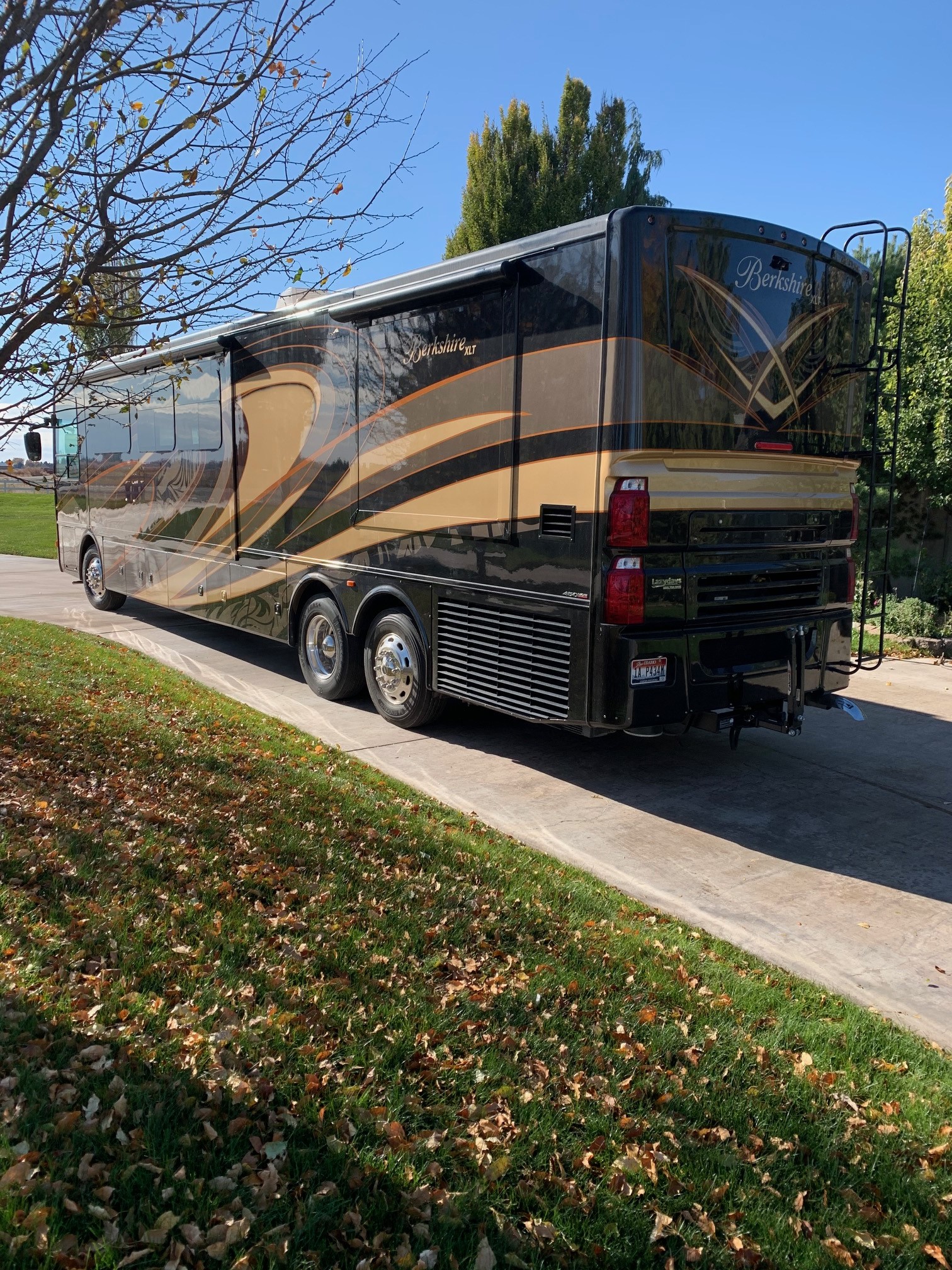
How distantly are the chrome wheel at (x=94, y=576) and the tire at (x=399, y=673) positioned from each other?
693 cm

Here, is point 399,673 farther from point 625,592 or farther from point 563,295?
point 563,295

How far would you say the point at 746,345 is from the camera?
578cm

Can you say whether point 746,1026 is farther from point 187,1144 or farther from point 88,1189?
point 88,1189

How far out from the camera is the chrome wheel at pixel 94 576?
13422mm

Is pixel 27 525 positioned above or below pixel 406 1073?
above

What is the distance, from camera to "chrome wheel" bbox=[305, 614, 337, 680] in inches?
332

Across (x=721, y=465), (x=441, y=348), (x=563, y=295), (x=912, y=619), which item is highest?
(x=563, y=295)

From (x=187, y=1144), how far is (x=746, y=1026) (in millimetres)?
2036

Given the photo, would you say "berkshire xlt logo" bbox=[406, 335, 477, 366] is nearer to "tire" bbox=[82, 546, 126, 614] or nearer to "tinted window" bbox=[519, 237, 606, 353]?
"tinted window" bbox=[519, 237, 606, 353]

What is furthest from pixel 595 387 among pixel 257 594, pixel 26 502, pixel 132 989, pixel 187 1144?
pixel 26 502

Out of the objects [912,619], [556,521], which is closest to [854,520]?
[556,521]

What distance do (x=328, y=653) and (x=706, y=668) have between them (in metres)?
3.78

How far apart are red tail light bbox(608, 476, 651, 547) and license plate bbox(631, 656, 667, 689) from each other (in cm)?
68

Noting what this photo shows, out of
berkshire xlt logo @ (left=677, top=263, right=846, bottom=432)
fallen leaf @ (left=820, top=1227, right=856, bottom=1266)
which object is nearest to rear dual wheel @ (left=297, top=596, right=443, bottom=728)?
berkshire xlt logo @ (left=677, top=263, right=846, bottom=432)
